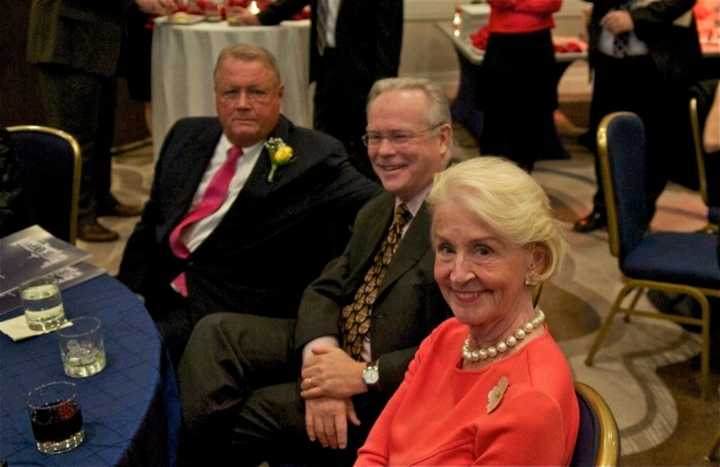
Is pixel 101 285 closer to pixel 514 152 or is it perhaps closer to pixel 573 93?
pixel 514 152

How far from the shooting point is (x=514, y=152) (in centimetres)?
454

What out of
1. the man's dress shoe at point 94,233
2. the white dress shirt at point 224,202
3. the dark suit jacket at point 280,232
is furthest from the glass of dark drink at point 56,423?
the man's dress shoe at point 94,233

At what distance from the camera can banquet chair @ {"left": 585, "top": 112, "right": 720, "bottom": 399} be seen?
104 inches

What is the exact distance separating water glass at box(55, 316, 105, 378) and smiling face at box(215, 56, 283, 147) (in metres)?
1.03

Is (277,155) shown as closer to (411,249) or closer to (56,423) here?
(411,249)

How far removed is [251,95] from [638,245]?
1.51 meters

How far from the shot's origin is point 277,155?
2.30 m

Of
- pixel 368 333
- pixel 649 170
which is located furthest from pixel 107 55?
pixel 649 170

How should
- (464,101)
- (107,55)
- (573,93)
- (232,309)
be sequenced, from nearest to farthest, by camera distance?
(232,309)
(107,55)
(464,101)
(573,93)

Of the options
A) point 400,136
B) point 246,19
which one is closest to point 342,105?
point 246,19

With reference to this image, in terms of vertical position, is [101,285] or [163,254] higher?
[101,285]

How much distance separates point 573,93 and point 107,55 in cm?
421

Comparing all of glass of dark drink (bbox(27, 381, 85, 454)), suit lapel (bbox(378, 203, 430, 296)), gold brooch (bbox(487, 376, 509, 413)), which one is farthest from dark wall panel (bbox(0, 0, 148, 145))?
gold brooch (bbox(487, 376, 509, 413))

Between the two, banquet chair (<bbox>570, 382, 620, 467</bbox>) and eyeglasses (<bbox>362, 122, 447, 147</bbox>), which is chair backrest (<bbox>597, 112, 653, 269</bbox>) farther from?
banquet chair (<bbox>570, 382, 620, 467</bbox>)
